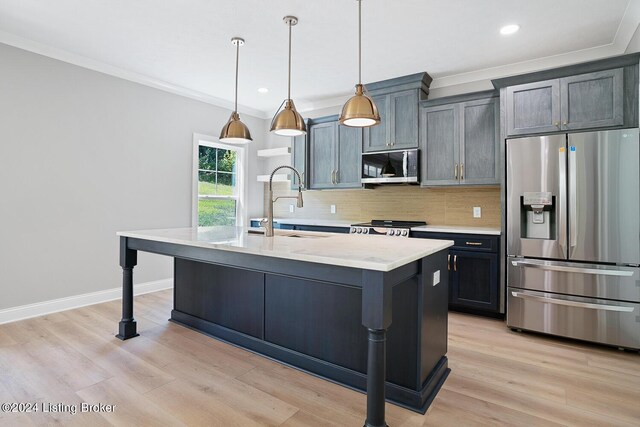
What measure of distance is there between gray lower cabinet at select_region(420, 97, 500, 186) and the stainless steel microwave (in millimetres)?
120

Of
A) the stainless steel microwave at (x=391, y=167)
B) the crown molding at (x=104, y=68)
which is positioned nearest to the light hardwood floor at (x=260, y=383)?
the stainless steel microwave at (x=391, y=167)

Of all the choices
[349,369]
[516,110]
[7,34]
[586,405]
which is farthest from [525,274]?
[7,34]

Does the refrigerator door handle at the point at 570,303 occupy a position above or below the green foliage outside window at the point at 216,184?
below

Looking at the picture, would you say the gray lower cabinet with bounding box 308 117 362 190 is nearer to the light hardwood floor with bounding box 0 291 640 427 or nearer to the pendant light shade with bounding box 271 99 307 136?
the pendant light shade with bounding box 271 99 307 136

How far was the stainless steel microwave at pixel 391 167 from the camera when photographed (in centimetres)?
405

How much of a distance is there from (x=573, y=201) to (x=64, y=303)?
493 cm

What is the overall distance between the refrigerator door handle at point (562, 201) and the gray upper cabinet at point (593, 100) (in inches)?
13.3

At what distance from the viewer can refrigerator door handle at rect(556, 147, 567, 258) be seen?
2.91 m

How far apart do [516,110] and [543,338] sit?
2.08 m

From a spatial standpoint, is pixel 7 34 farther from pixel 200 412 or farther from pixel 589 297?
pixel 589 297

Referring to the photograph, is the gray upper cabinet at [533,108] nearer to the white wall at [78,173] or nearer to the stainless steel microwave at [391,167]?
the stainless steel microwave at [391,167]

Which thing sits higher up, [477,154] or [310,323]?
[477,154]

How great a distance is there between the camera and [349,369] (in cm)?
216

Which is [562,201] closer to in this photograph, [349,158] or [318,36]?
[349,158]
